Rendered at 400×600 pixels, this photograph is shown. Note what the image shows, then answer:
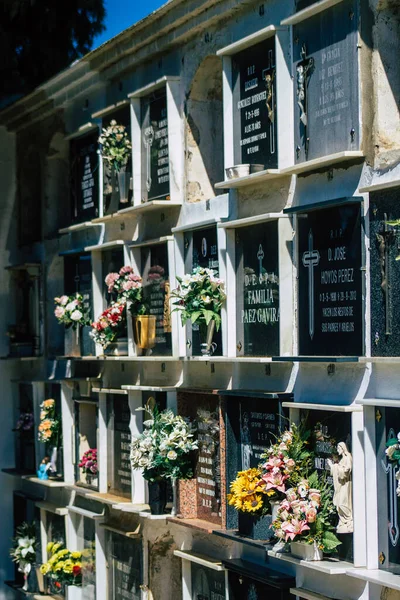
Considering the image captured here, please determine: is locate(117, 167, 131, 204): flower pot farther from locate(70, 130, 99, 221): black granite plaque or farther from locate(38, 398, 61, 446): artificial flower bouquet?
locate(38, 398, 61, 446): artificial flower bouquet

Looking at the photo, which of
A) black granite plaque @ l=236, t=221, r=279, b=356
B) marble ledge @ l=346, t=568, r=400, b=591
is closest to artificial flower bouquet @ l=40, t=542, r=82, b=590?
black granite plaque @ l=236, t=221, r=279, b=356

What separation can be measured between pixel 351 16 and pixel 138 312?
443 centimetres

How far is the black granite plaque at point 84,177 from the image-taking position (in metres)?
14.4

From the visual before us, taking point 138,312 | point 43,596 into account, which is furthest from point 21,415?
point 138,312

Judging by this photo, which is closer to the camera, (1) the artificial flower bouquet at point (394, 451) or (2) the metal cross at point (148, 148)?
(1) the artificial flower bouquet at point (394, 451)

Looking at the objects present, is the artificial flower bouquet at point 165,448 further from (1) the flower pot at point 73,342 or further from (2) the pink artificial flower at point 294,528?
(1) the flower pot at point 73,342

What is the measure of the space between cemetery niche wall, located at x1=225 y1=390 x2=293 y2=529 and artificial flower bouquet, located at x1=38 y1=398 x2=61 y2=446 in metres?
4.65

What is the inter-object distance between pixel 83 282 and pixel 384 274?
21.0 feet

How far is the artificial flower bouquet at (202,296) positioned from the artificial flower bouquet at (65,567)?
14.5 feet

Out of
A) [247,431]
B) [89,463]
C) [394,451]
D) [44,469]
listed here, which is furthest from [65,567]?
[394,451]

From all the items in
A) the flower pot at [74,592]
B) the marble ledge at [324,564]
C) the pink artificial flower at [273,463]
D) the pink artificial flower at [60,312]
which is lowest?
the flower pot at [74,592]

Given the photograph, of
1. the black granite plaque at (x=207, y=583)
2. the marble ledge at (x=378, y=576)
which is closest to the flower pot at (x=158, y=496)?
the black granite plaque at (x=207, y=583)

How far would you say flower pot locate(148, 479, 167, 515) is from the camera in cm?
1178

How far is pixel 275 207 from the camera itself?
33.6ft
